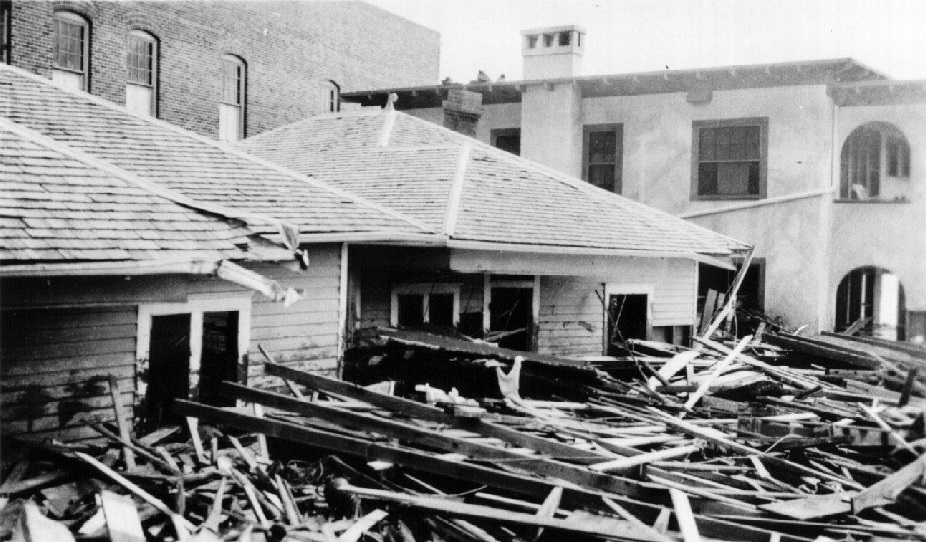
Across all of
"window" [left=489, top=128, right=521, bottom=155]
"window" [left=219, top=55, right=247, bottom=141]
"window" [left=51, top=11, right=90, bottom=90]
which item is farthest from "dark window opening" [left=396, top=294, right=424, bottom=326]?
"window" [left=219, top=55, right=247, bottom=141]

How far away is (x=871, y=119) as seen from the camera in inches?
729

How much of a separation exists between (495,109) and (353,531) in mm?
16678

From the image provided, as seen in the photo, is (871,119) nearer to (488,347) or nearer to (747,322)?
(747,322)

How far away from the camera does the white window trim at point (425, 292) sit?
12.6 m

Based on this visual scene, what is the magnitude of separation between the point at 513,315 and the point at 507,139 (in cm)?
856

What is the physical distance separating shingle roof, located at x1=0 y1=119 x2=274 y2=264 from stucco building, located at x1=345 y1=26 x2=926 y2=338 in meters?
10.6

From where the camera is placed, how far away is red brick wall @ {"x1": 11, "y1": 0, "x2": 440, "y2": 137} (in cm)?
2070

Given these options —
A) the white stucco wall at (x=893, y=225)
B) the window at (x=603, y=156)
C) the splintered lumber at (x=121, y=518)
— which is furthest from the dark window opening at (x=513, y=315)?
the white stucco wall at (x=893, y=225)

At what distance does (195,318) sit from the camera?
382 inches

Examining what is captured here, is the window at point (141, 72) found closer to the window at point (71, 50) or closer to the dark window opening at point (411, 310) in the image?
the window at point (71, 50)

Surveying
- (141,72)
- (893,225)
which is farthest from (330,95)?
(893,225)

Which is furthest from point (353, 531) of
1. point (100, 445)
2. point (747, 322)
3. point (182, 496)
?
point (747, 322)

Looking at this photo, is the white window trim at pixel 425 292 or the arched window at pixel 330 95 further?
the arched window at pixel 330 95

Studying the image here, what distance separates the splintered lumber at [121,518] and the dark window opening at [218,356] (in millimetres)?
2961
